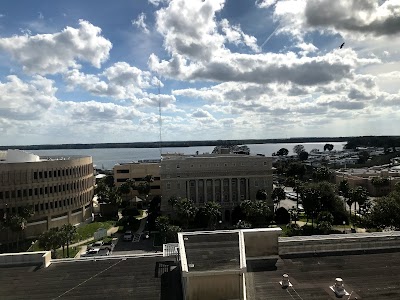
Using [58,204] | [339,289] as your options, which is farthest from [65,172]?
[339,289]

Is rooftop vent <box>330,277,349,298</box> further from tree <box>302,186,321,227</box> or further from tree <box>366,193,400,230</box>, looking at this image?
tree <box>302,186,321,227</box>

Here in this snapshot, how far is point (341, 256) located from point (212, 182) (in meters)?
65.3

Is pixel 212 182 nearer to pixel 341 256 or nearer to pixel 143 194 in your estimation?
pixel 143 194

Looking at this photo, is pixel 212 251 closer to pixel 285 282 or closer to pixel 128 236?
pixel 285 282

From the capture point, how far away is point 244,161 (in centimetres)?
9425

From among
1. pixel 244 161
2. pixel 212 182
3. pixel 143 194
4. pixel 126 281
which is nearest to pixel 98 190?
pixel 143 194

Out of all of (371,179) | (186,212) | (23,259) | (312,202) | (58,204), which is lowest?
(186,212)

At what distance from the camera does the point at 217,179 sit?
94125 millimetres

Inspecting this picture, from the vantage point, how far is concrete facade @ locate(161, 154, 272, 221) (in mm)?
92750

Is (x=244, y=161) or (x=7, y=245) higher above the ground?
(x=244, y=161)

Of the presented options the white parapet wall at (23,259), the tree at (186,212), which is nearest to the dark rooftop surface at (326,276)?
the white parapet wall at (23,259)

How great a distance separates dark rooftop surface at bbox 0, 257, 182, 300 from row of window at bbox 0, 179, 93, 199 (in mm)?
50642

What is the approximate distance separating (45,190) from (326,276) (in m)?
67.6

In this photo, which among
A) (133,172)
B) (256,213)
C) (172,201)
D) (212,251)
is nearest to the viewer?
(212,251)
